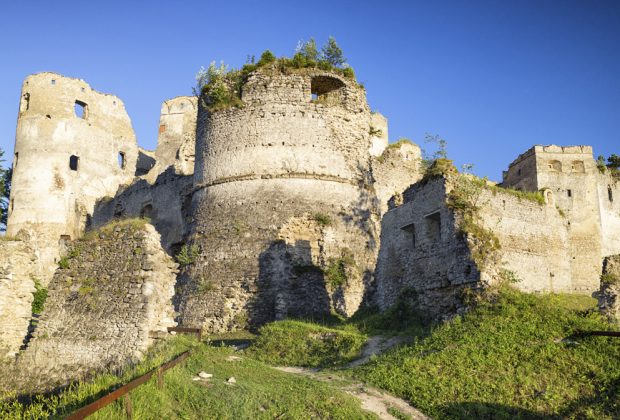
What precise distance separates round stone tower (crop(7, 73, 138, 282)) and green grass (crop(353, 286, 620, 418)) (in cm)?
2234

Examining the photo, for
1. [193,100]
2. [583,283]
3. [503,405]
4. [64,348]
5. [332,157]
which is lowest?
[503,405]

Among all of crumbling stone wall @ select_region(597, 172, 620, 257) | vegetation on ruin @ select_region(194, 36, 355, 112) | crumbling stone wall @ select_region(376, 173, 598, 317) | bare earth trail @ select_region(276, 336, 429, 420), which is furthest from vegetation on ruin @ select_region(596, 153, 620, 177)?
bare earth trail @ select_region(276, 336, 429, 420)

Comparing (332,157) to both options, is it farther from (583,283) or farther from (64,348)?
(583,283)

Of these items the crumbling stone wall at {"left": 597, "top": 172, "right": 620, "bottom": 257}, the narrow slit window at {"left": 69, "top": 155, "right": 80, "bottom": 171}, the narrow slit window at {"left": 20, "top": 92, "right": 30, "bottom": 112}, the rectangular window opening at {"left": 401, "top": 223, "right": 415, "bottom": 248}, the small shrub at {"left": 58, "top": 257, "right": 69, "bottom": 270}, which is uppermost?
the narrow slit window at {"left": 20, "top": 92, "right": 30, "bottom": 112}

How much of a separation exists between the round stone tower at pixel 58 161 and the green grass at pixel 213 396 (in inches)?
842

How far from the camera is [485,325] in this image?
1085cm

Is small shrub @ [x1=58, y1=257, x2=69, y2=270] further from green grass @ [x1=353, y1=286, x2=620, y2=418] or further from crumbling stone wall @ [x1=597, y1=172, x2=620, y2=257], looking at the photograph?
crumbling stone wall @ [x1=597, y1=172, x2=620, y2=257]

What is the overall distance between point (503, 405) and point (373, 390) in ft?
6.35

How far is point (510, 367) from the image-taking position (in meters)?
9.18

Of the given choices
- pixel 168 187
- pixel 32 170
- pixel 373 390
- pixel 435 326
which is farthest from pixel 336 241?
pixel 32 170

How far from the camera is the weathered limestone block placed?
1116 cm

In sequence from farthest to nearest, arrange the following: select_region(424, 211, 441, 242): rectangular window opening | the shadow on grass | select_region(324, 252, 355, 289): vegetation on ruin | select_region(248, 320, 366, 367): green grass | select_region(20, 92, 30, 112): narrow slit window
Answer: select_region(20, 92, 30, 112): narrow slit window → select_region(324, 252, 355, 289): vegetation on ruin → select_region(424, 211, 441, 242): rectangular window opening → select_region(248, 320, 366, 367): green grass → the shadow on grass

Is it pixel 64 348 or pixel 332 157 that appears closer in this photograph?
pixel 64 348

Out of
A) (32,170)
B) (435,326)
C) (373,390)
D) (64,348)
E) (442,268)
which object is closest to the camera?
(373,390)
